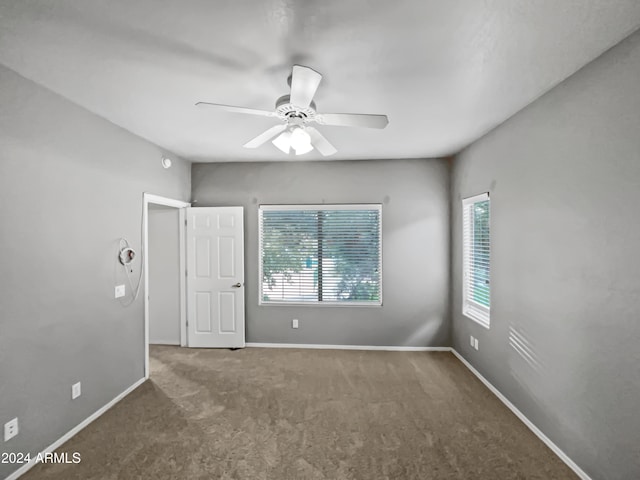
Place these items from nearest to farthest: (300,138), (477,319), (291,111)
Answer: (291,111) → (300,138) → (477,319)

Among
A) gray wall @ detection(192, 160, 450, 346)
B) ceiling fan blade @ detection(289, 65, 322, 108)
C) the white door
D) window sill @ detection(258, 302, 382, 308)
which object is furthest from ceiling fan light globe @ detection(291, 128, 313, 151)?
window sill @ detection(258, 302, 382, 308)

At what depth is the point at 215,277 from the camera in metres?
4.37

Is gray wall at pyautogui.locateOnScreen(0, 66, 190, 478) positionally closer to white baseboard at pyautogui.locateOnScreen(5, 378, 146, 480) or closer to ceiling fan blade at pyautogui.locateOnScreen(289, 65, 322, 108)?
white baseboard at pyautogui.locateOnScreen(5, 378, 146, 480)

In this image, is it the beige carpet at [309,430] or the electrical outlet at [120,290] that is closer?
the beige carpet at [309,430]

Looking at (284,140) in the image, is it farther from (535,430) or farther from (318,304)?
(535,430)

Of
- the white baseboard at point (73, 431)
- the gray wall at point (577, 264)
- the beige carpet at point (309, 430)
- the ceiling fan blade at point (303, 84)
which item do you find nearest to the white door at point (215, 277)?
→ the beige carpet at point (309, 430)

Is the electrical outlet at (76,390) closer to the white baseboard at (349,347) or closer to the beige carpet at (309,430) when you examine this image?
the beige carpet at (309,430)

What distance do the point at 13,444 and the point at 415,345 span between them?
13.4 feet

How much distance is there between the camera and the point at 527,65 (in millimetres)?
1971

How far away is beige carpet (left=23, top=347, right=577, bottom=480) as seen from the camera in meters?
2.10

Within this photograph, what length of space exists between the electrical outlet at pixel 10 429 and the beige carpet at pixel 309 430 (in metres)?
0.31

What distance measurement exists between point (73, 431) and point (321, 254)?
3096mm

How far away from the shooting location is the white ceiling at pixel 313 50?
1482 millimetres

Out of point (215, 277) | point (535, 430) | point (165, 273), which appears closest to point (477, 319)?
point (535, 430)
